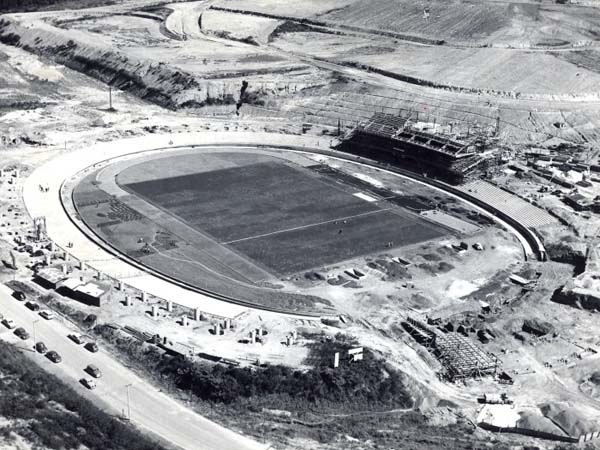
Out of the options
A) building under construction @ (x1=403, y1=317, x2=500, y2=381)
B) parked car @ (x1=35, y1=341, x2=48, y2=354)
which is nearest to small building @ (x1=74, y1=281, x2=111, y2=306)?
parked car @ (x1=35, y1=341, x2=48, y2=354)

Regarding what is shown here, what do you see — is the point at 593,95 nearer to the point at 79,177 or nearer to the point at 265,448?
the point at 79,177

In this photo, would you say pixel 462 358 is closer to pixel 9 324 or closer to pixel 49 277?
pixel 9 324

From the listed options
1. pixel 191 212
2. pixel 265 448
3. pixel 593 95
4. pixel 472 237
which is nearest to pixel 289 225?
pixel 191 212

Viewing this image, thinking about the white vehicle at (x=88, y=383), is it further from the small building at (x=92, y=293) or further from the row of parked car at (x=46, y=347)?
the small building at (x=92, y=293)

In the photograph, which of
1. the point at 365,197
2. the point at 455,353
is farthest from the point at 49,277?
the point at 365,197

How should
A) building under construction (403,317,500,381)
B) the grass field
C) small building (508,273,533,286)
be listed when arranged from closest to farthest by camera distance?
building under construction (403,317,500,381) → small building (508,273,533,286) → the grass field

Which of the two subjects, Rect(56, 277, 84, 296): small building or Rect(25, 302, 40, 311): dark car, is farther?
Rect(56, 277, 84, 296): small building

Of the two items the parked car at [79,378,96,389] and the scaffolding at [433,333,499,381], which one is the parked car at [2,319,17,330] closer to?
the parked car at [79,378,96,389]

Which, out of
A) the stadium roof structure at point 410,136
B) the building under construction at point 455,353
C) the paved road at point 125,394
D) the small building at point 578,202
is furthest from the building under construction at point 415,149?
the paved road at point 125,394
